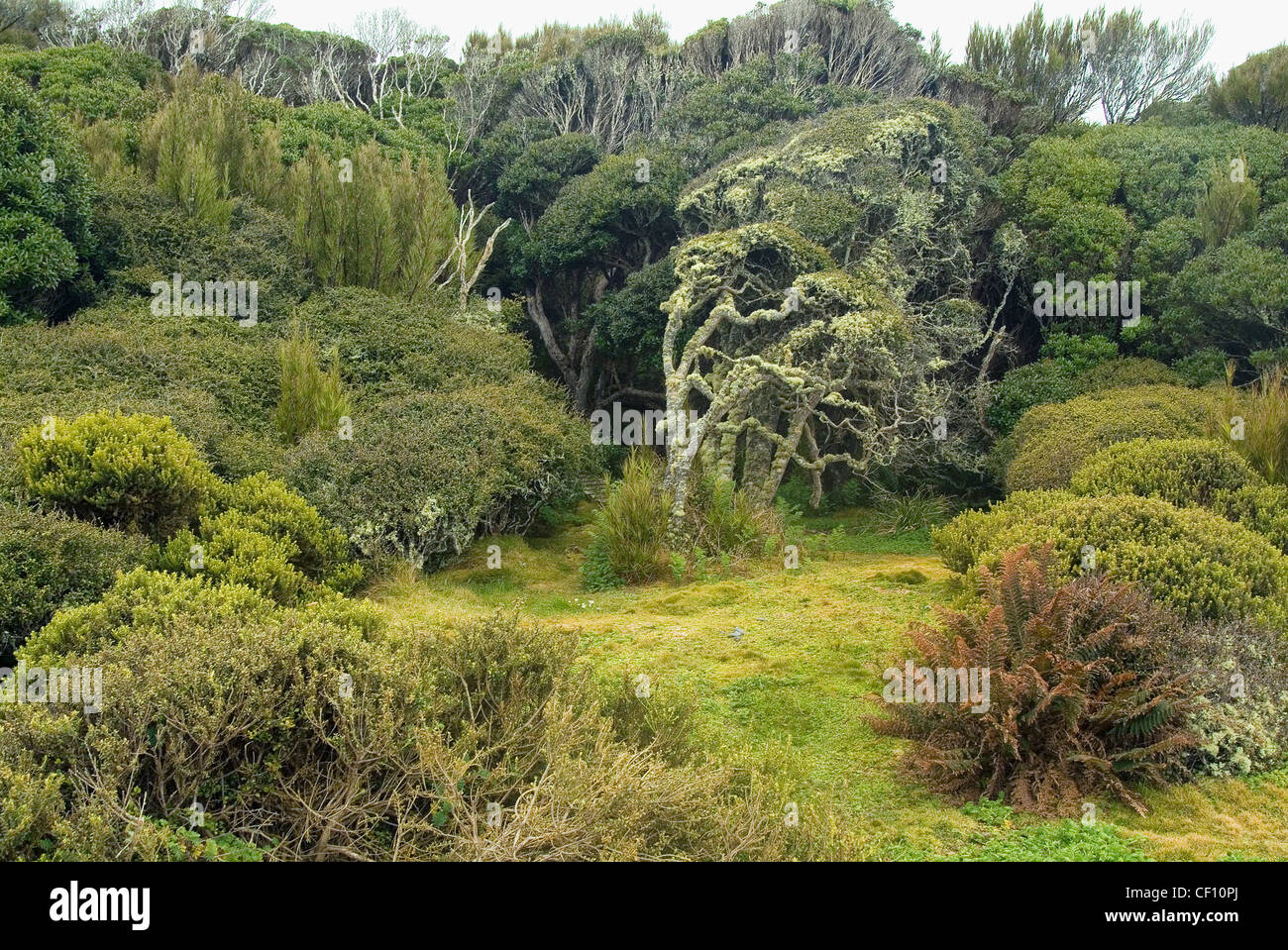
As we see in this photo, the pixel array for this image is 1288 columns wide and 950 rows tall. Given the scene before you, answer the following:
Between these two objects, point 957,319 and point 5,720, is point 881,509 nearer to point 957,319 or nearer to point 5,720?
point 957,319

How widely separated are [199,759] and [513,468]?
25.8ft

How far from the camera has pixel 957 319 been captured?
1562 centimetres

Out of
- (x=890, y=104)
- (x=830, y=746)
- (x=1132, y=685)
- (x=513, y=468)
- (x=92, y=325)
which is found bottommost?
(x=830, y=746)

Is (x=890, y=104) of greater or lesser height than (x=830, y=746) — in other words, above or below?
above

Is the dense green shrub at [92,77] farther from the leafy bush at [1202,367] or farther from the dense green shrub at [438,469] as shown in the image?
the leafy bush at [1202,367]

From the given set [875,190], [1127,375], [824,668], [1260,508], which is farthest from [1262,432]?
[875,190]

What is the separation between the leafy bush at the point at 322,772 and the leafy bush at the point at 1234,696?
8.99 feet

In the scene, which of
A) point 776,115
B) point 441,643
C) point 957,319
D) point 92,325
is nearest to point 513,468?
point 92,325

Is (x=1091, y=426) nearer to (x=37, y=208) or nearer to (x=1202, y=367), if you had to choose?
(x=1202, y=367)

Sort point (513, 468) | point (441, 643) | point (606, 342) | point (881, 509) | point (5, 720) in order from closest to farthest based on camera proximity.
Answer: point (5, 720) < point (441, 643) < point (513, 468) < point (881, 509) < point (606, 342)

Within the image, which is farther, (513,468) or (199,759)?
(513,468)

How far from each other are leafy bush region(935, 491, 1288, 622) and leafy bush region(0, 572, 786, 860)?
3461mm

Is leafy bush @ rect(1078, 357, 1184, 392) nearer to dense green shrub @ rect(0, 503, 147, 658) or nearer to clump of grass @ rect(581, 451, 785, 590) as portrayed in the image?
clump of grass @ rect(581, 451, 785, 590)

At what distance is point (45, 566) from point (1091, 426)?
35.5 ft
